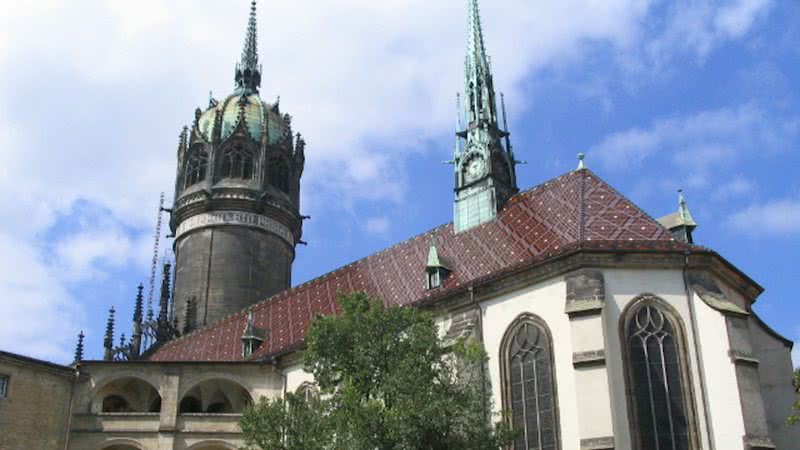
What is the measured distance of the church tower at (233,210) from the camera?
42.8 m

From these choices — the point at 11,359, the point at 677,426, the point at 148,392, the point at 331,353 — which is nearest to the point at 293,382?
the point at 148,392

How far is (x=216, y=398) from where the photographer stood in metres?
33.3

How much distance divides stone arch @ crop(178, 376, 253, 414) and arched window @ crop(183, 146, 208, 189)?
14448mm

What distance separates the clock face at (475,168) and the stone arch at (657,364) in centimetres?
990

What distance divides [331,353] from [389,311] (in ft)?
5.03

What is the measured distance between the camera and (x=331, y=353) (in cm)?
1991

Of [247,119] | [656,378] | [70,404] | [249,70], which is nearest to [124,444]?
[70,404]

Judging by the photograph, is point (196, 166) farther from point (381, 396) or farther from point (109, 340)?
point (381, 396)

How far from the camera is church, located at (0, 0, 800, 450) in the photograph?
2233cm

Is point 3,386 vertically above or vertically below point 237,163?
below

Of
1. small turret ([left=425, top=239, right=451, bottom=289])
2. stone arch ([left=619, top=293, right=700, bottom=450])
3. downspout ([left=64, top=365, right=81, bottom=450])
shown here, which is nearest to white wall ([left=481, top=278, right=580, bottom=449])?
stone arch ([left=619, top=293, right=700, bottom=450])

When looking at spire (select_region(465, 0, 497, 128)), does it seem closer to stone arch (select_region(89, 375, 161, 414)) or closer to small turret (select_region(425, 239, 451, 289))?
small turret (select_region(425, 239, 451, 289))

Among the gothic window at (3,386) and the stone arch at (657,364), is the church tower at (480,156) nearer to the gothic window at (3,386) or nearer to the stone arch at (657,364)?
the stone arch at (657,364)

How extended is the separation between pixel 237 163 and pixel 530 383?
2477cm
